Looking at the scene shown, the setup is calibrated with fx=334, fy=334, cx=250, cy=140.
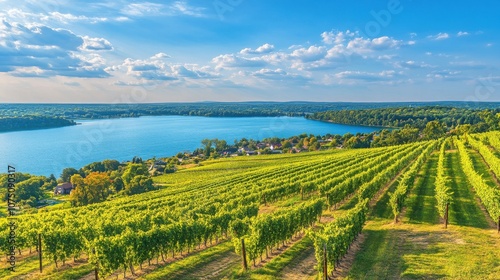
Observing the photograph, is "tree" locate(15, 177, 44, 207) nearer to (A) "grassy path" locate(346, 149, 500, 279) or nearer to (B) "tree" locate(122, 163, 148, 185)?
(B) "tree" locate(122, 163, 148, 185)

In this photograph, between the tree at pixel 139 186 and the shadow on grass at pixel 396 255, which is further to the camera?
the tree at pixel 139 186

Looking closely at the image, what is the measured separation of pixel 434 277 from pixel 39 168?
151375 mm

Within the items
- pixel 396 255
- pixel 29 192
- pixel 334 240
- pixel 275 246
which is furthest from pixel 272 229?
pixel 29 192

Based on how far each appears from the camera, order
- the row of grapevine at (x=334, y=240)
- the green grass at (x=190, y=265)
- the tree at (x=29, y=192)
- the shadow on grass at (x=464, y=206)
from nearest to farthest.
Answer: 1. the row of grapevine at (x=334, y=240)
2. the green grass at (x=190, y=265)
3. the shadow on grass at (x=464, y=206)
4. the tree at (x=29, y=192)

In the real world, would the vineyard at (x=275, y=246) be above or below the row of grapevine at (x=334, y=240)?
below

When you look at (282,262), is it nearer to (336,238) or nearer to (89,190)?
(336,238)

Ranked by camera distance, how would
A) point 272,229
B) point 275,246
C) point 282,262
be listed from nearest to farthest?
point 282,262 < point 272,229 < point 275,246

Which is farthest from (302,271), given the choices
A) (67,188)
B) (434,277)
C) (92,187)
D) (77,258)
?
(67,188)

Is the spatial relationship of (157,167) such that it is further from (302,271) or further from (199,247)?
(302,271)

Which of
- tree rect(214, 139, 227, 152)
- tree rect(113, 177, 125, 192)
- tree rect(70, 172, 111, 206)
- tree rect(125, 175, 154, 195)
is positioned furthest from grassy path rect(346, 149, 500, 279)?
tree rect(214, 139, 227, 152)

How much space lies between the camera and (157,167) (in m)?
113

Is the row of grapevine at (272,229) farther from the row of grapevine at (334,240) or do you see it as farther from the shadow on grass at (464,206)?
the shadow on grass at (464,206)

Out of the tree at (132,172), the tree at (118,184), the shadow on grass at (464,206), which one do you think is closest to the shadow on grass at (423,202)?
the shadow on grass at (464,206)

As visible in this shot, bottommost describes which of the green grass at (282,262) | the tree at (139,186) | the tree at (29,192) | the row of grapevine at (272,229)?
the tree at (29,192)
